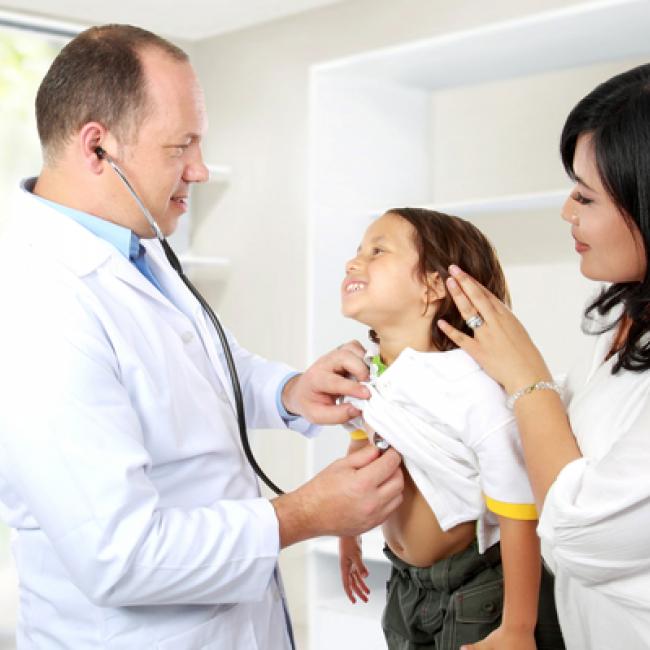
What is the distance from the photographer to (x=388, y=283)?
5.93 ft

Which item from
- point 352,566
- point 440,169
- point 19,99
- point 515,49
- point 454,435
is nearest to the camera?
point 454,435

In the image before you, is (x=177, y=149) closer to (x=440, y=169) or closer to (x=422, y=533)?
(x=422, y=533)

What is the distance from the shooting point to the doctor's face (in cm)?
161

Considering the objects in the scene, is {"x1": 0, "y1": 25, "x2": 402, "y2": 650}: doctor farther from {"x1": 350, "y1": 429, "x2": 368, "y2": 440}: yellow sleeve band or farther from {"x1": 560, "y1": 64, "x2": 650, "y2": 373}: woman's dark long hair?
{"x1": 560, "y1": 64, "x2": 650, "y2": 373}: woman's dark long hair

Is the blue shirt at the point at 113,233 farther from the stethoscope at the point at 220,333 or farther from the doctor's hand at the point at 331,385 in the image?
the doctor's hand at the point at 331,385

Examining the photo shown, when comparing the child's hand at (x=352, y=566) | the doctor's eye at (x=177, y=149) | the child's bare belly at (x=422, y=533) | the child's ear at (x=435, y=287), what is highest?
the doctor's eye at (x=177, y=149)

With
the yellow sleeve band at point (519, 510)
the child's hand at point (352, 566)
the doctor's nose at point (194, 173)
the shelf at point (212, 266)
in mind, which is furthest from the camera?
the shelf at point (212, 266)

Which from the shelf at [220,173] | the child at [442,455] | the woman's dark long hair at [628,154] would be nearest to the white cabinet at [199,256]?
the shelf at [220,173]

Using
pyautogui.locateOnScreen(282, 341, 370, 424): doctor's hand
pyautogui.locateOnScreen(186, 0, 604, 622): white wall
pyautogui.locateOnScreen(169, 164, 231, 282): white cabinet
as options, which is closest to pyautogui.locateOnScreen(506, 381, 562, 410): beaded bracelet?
pyautogui.locateOnScreen(282, 341, 370, 424): doctor's hand

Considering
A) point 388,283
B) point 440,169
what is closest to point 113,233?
point 388,283

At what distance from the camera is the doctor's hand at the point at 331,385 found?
5.86 feet

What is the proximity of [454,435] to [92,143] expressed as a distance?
0.74 meters

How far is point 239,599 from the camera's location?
150 centimetres

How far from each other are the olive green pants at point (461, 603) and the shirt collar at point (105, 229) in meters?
0.74
